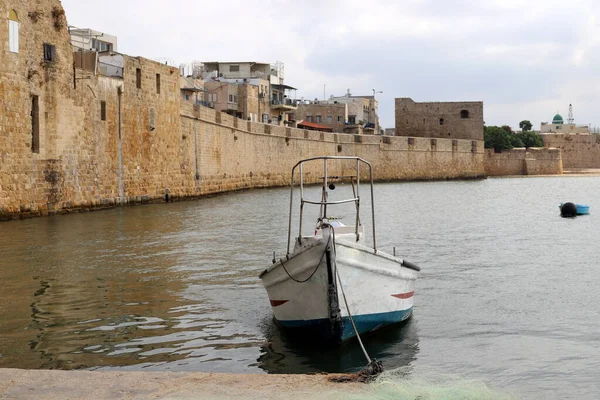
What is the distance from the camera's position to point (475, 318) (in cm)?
839

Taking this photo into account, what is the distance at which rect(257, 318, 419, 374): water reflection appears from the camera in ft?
21.2

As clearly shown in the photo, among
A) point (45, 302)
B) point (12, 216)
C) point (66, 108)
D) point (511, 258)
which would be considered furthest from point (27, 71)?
point (511, 258)

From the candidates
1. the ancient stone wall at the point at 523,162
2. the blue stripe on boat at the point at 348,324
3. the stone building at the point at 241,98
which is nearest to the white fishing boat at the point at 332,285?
the blue stripe on boat at the point at 348,324

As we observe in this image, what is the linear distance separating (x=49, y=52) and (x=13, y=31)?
59.4 inches

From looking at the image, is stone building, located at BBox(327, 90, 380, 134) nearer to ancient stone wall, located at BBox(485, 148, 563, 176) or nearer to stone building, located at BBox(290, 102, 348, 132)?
stone building, located at BBox(290, 102, 348, 132)

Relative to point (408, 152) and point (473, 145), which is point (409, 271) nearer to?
point (408, 152)

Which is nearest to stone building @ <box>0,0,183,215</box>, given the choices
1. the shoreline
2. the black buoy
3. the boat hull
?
the boat hull

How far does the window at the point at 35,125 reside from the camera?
59.1 ft

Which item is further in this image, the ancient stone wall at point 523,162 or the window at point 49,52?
the ancient stone wall at point 523,162

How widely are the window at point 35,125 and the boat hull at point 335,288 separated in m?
12.2

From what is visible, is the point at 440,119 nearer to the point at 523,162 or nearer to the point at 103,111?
the point at 523,162

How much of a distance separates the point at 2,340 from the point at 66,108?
13012mm

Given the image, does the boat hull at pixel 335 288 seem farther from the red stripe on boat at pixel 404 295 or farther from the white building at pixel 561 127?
the white building at pixel 561 127

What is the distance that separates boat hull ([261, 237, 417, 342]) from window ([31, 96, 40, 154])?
1221cm
